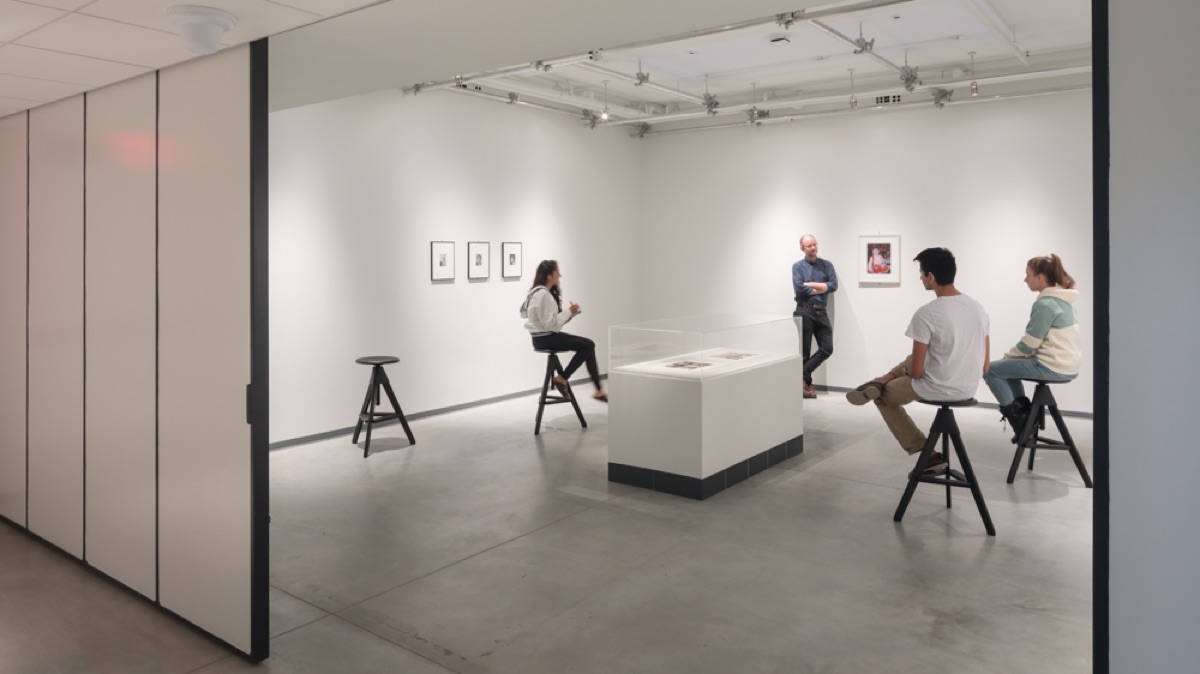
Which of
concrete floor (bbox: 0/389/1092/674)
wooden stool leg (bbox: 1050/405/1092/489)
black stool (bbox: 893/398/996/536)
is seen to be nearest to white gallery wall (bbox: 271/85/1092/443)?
concrete floor (bbox: 0/389/1092/674)

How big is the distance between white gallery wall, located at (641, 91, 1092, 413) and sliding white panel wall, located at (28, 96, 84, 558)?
821 centimetres

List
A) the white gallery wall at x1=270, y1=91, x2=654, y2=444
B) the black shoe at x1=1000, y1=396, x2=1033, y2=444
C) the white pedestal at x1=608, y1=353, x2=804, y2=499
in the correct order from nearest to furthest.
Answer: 1. the white pedestal at x1=608, y1=353, x2=804, y2=499
2. the black shoe at x1=1000, y1=396, x2=1033, y2=444
3. the white gallery wall at x1=270, y1=91, x2=654, y2=444

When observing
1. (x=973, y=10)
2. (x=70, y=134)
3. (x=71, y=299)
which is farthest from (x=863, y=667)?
(x=973, y=10)

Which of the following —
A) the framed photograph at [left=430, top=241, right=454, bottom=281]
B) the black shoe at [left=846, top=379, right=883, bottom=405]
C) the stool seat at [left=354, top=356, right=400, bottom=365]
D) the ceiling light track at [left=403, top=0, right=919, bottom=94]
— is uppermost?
the ceiling light track at [left=403, top=0, right=919, bottom=94]

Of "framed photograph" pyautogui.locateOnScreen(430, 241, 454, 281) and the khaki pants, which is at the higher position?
"framed photograph" pyautogui.locateOnScreen(430, 241, 454, 281)

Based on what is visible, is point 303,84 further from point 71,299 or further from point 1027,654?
point 1027,654

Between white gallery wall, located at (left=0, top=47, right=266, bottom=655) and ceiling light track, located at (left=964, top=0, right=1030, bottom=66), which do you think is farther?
ceiling light track, located at (left=964, top=0, right=1030, bottom=66)

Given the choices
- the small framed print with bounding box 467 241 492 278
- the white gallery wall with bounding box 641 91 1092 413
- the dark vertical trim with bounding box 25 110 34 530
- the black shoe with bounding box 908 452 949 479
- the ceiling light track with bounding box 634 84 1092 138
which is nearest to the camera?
the dark vertical trim with bounding box 25 110 34 530

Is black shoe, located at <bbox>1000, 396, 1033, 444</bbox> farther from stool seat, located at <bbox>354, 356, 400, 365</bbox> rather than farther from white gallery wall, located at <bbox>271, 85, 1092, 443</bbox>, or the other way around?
stool seat, located at <bbox>354, 356, 400, 365</bbox>

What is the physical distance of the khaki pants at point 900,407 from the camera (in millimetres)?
5449

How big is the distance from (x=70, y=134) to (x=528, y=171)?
609 centimetres

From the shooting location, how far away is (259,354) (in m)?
3.43

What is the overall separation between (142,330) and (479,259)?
564 cm

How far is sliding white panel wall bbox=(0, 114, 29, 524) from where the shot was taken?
5.20m
